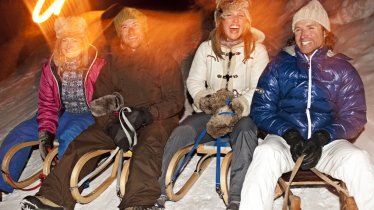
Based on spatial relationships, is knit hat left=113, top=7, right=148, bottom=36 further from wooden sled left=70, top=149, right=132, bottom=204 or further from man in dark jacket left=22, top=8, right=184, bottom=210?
wooden sled left=70, top=149, right=132, bottom=204

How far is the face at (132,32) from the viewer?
4.27m

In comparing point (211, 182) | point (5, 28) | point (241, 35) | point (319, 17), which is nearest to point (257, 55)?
point (241, 35)

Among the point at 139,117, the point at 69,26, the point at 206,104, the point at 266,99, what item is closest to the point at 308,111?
the point at 266,99

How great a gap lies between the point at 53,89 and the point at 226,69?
1.77 metres

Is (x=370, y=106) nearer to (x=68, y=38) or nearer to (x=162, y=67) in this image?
(x=162, y=67)

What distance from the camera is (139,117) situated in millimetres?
4098

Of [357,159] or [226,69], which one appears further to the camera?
[226,69]

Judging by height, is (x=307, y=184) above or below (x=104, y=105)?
below

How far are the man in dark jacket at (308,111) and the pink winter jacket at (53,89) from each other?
169 centimetres

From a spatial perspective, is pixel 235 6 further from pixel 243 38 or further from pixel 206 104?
pixel 206 104

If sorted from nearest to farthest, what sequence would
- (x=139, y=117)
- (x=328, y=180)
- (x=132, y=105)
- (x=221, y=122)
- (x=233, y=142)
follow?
(x=328, y=180) → (x=233, y=142) → (x=221, y=122) → (x=139, y=117) → (x=132, y=105)

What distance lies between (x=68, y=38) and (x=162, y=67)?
101 centimetres

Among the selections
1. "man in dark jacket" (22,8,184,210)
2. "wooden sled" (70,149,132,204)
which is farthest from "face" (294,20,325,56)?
"wooden sled" (70,149,132,204)

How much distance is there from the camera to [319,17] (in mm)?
3615
